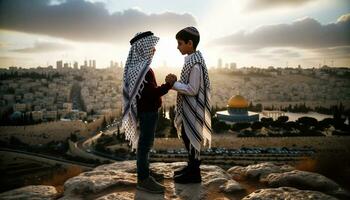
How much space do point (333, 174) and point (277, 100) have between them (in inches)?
2572

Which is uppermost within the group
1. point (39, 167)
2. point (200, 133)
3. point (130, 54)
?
point (130, 54)

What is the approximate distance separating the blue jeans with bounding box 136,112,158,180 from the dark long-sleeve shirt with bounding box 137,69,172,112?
0.06 meters

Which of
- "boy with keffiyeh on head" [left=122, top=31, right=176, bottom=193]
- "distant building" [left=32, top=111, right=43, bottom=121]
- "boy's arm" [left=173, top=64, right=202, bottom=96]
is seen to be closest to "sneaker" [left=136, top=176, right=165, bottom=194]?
"boy with keffiyeh on head" [left=122, top=31, right=176, bottom=193]

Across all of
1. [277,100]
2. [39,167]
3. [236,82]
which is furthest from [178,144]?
[236,82]

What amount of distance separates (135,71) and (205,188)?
1463 mm

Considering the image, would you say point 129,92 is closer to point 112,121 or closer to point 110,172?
point 110,172

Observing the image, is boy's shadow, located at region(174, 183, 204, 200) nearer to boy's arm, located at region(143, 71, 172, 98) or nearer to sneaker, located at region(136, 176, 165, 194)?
sneaker, located at region(136, 176, 165, 194)

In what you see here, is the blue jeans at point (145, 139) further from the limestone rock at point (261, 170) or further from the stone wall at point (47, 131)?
the stone wall at point (47, 131)

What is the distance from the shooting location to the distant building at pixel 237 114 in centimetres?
3061

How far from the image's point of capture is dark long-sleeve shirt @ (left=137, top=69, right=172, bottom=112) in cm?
342

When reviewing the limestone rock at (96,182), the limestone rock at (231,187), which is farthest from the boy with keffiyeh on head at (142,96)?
the limestone rock at (231,187)

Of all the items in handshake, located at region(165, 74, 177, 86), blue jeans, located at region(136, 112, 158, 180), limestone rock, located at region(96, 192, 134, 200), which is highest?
handshake, located at region(165, 74, 177, 86)

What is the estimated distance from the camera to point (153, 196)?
11.4 ft

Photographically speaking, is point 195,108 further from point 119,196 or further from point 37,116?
point 37,116
